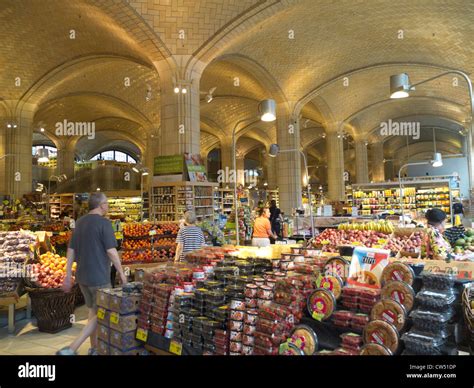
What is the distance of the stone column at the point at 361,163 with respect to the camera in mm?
23500

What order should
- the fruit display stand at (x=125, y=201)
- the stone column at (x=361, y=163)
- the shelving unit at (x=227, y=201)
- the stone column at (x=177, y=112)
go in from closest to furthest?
1. the stone column at (x=177, y=112)
2. the shelving unit at (x=227, y=201)
3. the fruit display stand at (x=125, y=201)
4. the stone column at (x=361, y=163)

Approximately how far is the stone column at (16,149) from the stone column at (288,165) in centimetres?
993

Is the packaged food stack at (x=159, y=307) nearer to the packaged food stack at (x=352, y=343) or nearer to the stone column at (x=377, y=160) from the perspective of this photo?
the packaged food stack at (x=352, y=343)

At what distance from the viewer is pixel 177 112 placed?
9852 mm

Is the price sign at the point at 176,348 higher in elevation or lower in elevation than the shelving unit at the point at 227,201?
lower

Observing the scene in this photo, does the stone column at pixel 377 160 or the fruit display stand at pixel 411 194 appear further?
the stone column at pixel 377 160

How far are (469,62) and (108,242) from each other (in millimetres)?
14331

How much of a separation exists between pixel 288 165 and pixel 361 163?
33.0 feet

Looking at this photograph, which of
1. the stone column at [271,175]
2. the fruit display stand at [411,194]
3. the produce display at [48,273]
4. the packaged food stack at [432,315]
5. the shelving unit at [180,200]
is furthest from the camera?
the stone column at [271,175]

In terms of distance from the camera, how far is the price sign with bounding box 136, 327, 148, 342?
324 cm

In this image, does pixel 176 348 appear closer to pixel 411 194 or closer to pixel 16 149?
pixel 16 149

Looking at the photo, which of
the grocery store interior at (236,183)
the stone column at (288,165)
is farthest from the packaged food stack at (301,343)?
the stone column at (288,165)

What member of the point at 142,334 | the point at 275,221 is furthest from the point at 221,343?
the point at 275,221

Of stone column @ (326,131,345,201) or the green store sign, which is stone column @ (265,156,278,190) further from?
the green store sign
